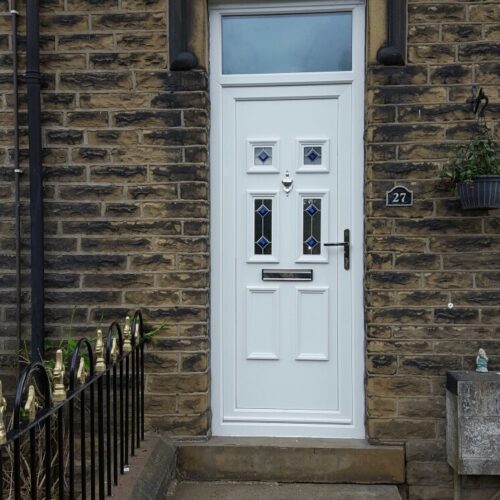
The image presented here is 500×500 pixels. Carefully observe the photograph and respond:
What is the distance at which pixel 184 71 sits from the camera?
373 cm

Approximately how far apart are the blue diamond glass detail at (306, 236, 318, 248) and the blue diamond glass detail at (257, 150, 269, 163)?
60 cm

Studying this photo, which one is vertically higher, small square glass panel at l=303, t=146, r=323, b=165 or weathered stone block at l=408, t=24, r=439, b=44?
weathered stone block at l=408, t=24, r=439, b=44

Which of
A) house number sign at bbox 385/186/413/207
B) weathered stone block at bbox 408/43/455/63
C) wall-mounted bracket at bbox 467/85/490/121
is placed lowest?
house number sign at bbox 385/186/413/207

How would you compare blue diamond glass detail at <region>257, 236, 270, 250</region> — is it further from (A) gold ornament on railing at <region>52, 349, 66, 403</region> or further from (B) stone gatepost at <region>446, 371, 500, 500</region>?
(A) gold ornament on railing at <region>52, 349, 66, 403</region>

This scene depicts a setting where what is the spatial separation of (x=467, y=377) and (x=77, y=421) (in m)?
2.44

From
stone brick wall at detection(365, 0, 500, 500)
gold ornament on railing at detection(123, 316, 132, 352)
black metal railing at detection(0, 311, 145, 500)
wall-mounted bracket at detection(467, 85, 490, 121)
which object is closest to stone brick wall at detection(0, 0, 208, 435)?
black metal railing at detection(0, 311, 145, 500)

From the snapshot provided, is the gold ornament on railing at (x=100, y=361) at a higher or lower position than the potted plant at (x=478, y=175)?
lower

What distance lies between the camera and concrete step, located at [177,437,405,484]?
3613mm

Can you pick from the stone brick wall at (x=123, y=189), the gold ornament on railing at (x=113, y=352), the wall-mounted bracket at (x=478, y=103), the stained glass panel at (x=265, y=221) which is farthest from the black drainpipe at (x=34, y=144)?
the wall-mounted bracket at (x=478, y=103)

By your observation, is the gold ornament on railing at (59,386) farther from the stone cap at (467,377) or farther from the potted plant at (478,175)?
the potted plant at (478,175)

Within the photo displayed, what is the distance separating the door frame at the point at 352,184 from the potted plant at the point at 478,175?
617mm

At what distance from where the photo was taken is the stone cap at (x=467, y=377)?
3.39m

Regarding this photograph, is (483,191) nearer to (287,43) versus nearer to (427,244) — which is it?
(427,244)

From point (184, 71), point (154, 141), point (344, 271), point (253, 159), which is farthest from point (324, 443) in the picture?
point (184, 71)
